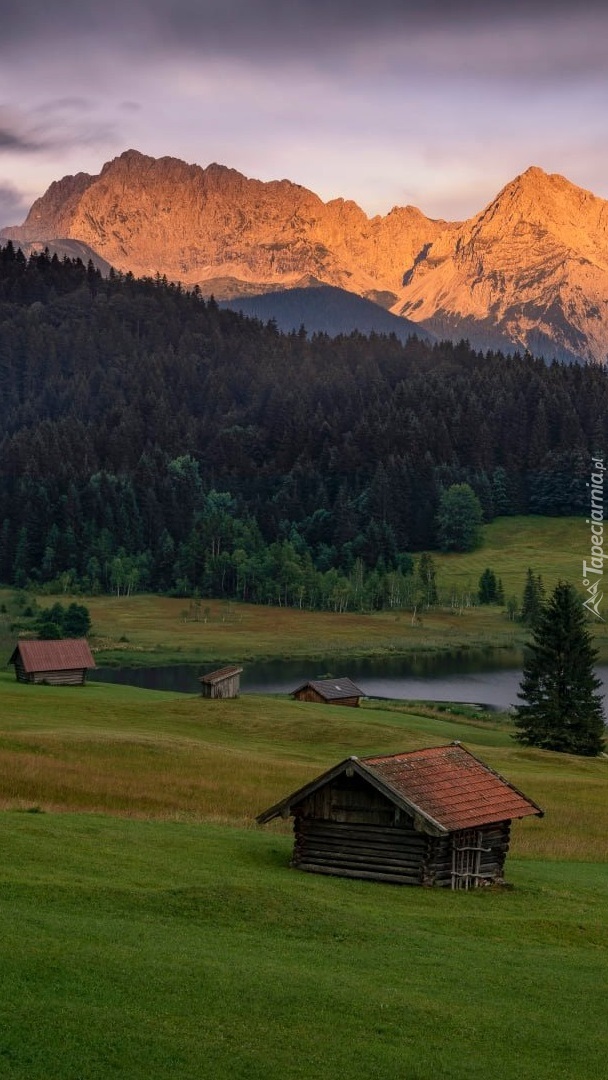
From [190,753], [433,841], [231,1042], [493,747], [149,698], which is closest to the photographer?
[231,1042]

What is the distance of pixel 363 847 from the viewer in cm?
3688

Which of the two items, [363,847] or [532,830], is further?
[532,830]

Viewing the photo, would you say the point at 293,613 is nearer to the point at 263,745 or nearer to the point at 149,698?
the point at 149,698

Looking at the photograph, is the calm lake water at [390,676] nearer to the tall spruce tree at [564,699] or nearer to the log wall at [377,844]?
the tall spruce tree at [564,699]

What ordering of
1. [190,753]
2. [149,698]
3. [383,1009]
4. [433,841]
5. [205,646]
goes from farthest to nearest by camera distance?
[205,646], [149,698], [190,753], [433,841], [383,1009]

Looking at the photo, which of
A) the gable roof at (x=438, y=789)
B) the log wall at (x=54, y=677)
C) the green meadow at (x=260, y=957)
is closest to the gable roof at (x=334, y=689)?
the log wall at (x=54, y=677)

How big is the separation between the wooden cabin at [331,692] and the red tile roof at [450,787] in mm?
62599

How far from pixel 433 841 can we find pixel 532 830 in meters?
18.0

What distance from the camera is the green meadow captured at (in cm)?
2081

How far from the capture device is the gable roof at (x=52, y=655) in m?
101

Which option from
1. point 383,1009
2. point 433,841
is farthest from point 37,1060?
point 433,841

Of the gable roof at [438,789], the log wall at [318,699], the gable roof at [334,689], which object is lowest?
the log wall at [318,699]

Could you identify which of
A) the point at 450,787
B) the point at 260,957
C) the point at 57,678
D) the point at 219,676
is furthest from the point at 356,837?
the point at 57,678

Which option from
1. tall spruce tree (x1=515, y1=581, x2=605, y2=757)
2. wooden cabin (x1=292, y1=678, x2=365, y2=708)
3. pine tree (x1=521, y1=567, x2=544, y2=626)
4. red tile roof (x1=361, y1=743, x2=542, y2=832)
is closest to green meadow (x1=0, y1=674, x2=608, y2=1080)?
red tile roof (x1=361, y1=743, x2=542, y2=832)
